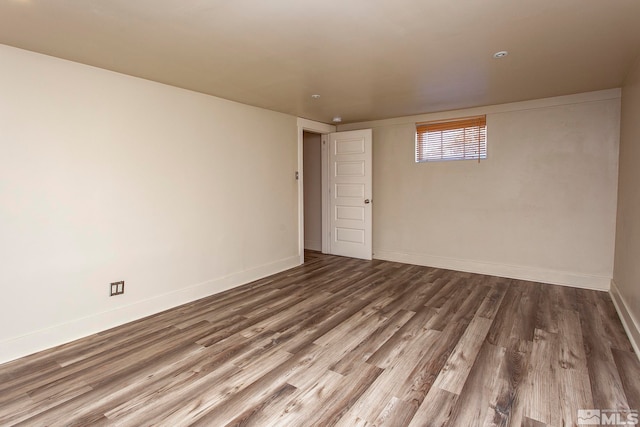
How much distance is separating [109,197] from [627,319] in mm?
4677

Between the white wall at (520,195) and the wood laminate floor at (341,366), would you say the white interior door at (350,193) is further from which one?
the wood laminate floor at (341,366)

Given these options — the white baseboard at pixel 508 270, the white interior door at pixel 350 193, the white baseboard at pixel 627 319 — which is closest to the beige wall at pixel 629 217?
the white baseboard at pixel 627 319

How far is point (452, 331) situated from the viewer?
2928mm

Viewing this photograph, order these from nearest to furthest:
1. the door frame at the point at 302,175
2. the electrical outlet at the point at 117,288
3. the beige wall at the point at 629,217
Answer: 1. the beige wall at the point at 629,217
2. the electrical outlet at the point at 117,288
3. the door frame at the point at 302,175

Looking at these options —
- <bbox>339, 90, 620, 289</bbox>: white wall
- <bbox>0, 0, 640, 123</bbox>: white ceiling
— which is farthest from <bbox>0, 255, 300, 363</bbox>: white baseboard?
<bbox>339, 90, 620, 289</bbox>: white wall

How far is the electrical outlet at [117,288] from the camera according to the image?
10.2 feet

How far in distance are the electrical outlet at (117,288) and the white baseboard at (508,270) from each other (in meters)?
3.85

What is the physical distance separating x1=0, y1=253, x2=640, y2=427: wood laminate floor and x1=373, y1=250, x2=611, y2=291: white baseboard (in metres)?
0.46

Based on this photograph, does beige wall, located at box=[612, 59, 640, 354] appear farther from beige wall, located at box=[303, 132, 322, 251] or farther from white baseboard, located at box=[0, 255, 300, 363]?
beige wall, located at box=[303, 132, 322, 251]

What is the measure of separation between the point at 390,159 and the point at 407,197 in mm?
685

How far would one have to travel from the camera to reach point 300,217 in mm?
5301

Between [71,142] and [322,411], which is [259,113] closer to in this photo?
[71,142]

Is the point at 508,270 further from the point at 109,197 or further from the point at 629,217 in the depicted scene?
the point at 109,197

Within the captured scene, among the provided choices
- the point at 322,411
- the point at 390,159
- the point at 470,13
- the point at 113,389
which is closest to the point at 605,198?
the point at 390,159
